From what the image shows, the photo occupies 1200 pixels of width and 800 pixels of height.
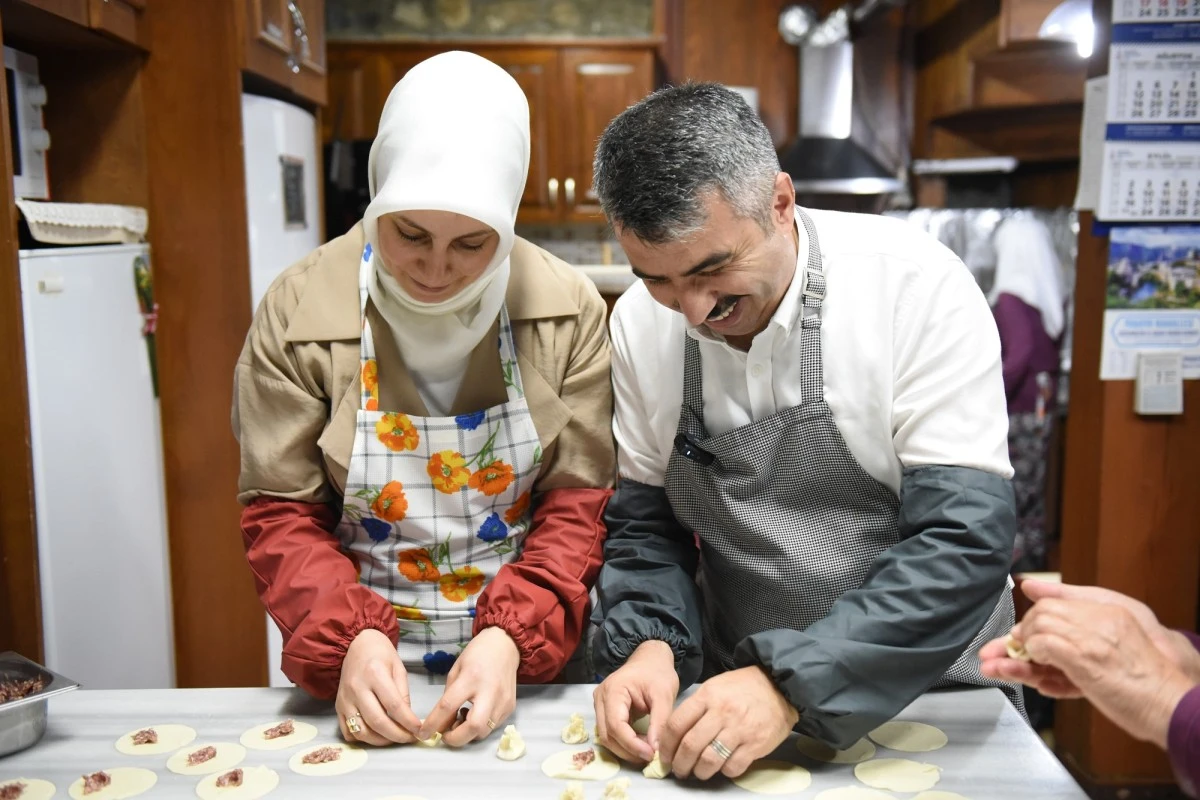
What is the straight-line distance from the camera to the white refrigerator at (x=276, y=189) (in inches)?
104

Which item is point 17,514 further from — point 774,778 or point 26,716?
point 774,778

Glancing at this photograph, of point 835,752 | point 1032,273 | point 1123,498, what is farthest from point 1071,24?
point 835,752

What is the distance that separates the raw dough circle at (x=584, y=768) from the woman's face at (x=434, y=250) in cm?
58

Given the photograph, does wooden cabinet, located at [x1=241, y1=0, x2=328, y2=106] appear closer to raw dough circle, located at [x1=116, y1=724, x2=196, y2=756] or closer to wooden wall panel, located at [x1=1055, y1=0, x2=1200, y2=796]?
raw dough circle, located at [x1=116, y1=724, x2=196, y2=756]

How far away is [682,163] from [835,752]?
69 cm

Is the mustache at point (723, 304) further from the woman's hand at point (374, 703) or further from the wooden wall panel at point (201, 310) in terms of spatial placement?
the wooden wall panel at point (201, 310)

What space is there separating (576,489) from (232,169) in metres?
1.52

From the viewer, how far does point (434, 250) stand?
129cm

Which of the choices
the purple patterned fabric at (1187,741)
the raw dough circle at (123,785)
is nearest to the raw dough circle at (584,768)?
the raw dough circle at (123,785)

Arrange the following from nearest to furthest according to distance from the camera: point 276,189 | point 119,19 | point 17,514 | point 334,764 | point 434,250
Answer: point 334,764 → point 434,250 → point 17,514 → point 119,19 → point 276,189

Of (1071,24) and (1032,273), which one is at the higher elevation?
(1071,24)

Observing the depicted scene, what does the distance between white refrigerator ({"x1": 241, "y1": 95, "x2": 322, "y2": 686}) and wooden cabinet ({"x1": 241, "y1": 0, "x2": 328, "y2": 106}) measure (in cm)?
7

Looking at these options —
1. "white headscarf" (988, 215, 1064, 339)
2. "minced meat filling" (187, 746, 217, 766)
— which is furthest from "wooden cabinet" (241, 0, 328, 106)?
"white headscarf" (988, 215, 1064, 339)

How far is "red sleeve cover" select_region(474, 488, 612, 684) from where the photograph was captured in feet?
4.36
